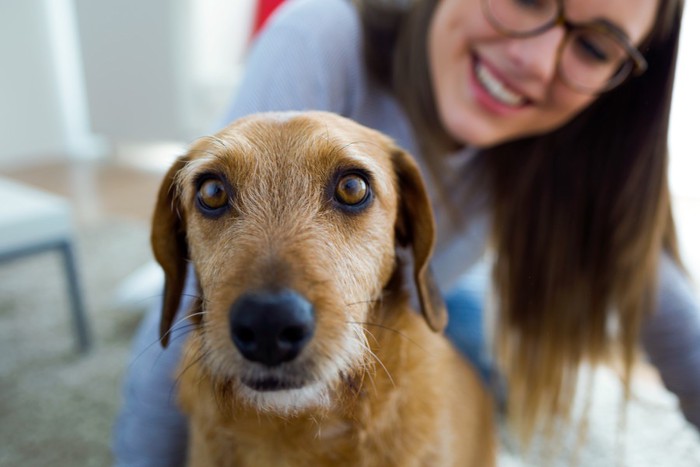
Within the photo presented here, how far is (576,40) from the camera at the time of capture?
128 cm

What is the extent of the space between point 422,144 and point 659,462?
3.45ft

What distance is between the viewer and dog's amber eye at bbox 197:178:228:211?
94 cm

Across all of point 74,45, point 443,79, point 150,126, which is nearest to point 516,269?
point 443,79

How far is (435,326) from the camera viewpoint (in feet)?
→ 3.73

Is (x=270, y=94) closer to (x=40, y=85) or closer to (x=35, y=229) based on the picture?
(x=35, y=229)

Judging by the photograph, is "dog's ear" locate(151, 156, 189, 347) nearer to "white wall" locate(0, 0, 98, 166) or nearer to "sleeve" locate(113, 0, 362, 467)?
"sleeve" locate(113, 0, 362, 467)

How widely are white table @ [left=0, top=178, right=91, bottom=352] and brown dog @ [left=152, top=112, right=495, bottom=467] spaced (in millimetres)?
1476

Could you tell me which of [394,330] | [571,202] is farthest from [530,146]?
[394,330]

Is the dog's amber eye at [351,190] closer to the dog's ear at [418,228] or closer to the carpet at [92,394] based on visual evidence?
the dog's ear at [418,228]

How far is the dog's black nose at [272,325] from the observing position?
740mm

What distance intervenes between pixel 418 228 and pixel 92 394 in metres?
1.96

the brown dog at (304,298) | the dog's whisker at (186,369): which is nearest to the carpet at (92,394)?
the dog's whisker at (186,369)

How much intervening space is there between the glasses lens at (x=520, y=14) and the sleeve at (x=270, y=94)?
349mm

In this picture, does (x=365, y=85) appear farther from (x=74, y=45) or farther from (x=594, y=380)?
(x=74, y=45)
